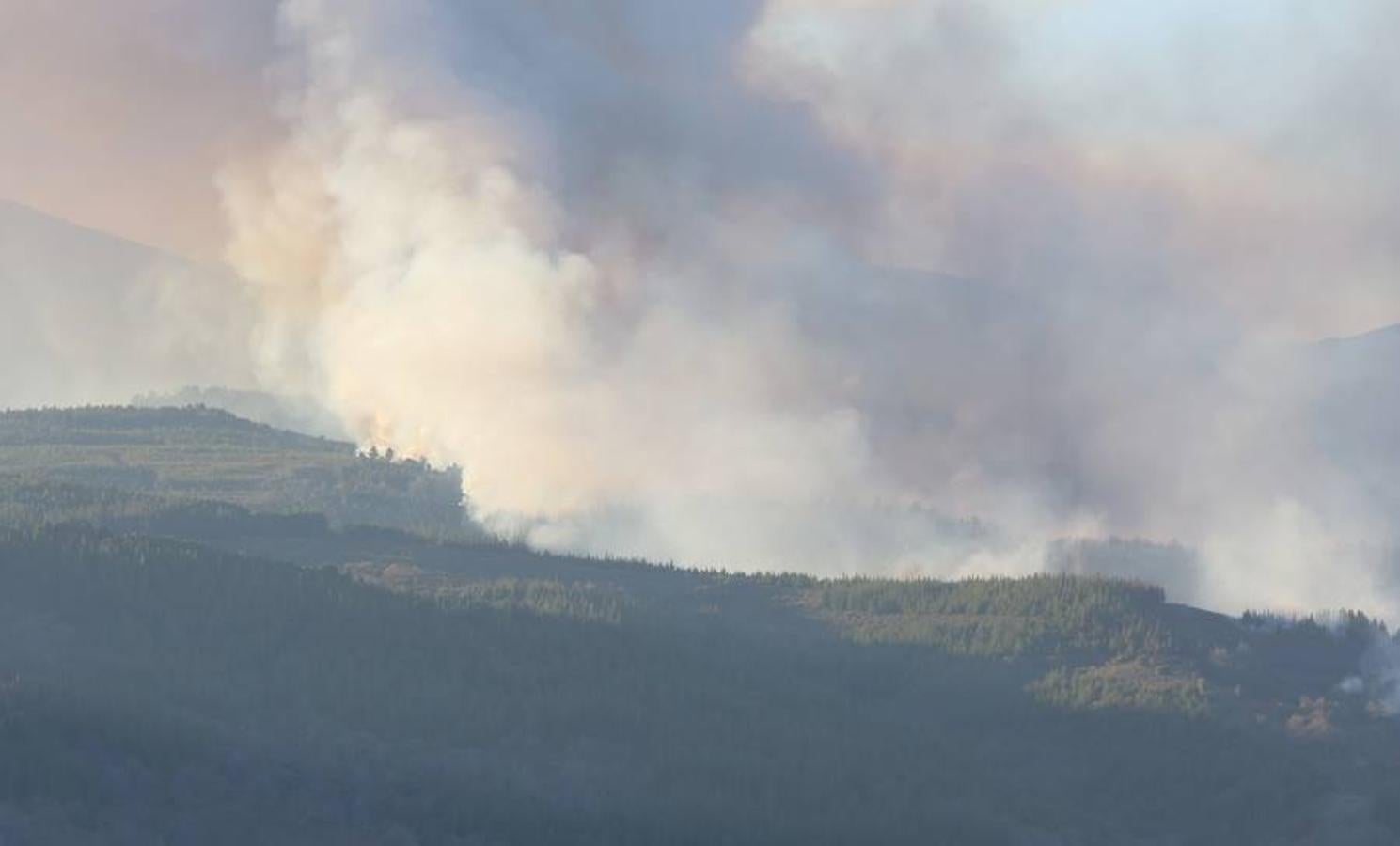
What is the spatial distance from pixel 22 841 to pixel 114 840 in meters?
5.90

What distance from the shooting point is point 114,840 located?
197875mm

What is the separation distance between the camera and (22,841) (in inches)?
7613
